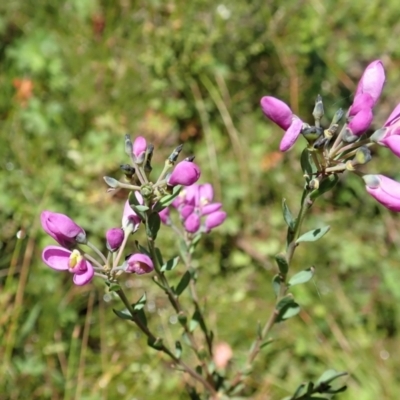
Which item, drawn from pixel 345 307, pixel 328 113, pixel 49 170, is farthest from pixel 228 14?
pixel 345 307

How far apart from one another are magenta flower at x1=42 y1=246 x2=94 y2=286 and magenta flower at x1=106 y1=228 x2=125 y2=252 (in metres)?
0.06

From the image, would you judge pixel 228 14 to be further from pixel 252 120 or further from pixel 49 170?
pixel 49 170

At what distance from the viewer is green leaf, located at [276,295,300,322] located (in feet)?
3.68

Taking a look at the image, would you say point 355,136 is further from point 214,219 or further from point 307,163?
point 214,219

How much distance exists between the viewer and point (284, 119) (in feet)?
2.92

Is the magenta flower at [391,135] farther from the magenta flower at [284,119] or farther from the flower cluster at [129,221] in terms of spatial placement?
the flower cluster at [129,221]

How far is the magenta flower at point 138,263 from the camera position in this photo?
3.06ft

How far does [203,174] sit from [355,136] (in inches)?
70.8

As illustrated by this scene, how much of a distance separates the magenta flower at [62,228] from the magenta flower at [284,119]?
37 centimetres

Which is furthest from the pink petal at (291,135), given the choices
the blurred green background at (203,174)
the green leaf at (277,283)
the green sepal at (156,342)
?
the blurred green background at (203,174)

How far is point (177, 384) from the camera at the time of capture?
7.52 feet

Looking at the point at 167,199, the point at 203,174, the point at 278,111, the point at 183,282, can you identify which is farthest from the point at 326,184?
the point at 203,174

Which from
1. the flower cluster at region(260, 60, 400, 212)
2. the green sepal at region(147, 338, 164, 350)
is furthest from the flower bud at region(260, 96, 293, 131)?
the green sepal at region(147, 338, 164, 350)

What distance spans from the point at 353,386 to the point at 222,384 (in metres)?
1.21
